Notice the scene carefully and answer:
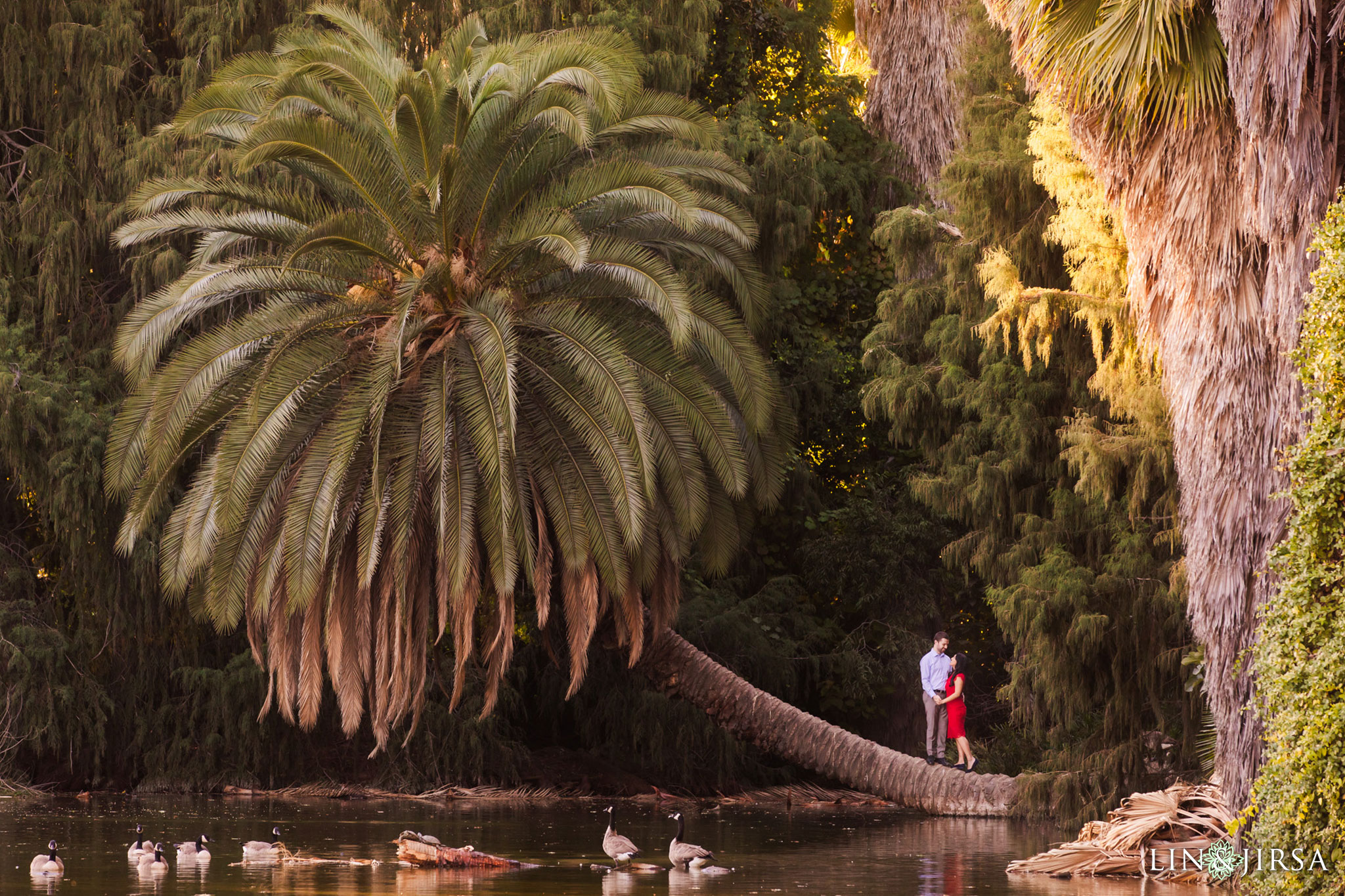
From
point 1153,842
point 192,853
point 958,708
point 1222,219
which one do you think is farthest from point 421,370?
point 1153,842

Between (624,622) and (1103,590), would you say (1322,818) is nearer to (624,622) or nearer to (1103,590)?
(1103,590)

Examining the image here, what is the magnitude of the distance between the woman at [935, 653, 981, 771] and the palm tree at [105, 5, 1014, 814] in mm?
635

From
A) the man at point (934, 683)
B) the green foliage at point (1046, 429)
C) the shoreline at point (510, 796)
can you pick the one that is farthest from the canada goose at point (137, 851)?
the man at point (934, 683)

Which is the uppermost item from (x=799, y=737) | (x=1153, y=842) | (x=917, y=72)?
(x=917, y=72)

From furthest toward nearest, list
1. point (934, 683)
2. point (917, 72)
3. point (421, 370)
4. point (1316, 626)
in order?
point (917, 72) < point (934, 683) < point (421, 370) < point (1316, 626)

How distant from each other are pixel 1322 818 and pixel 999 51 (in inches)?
494

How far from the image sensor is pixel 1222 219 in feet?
35.4

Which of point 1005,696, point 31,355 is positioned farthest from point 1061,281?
point 31,355

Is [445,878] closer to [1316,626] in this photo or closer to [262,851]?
[262,851]

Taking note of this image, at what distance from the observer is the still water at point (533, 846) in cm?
1047

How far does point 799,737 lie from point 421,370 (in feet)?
23.8

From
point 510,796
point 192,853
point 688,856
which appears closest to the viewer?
point 688,856

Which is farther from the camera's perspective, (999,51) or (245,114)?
(999,51)

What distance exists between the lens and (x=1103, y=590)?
52.2ft
